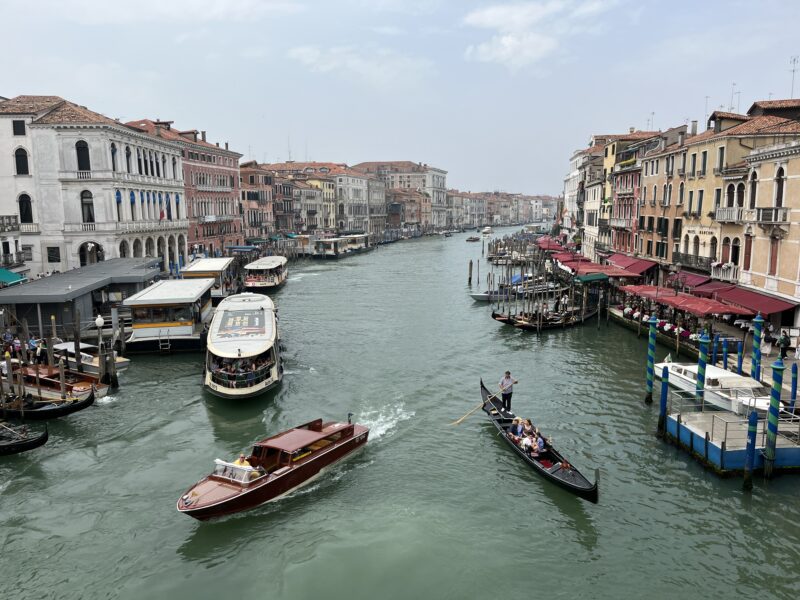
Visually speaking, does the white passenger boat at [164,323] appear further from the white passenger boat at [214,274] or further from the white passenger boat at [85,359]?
the white passenger boat at [214,274]

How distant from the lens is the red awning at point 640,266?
3464 centimetres

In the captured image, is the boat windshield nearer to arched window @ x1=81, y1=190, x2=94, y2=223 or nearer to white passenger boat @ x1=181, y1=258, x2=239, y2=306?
white passenger boat @ x1=181, y1=258, x2=239, y2=306

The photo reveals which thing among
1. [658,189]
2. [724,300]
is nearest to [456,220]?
[658,189]

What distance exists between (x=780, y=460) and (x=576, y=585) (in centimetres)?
617

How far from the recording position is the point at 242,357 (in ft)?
62.9

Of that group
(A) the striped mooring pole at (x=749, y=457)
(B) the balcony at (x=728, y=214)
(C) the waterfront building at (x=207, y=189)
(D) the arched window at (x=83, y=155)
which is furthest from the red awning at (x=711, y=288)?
(C) the waterfront building at (x=207, y=189)

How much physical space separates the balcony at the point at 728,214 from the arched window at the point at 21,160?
3523 cm

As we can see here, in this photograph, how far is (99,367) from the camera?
66.4ft

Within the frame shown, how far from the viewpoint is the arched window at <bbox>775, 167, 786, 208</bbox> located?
74.1 ft

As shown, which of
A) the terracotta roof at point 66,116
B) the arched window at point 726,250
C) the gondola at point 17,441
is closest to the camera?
the gondola at point 17,441

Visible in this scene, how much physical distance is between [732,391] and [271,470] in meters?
12.0

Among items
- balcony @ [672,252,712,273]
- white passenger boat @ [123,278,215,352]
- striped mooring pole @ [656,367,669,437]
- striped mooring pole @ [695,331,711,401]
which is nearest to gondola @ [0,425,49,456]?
white passenger boat @ [123,278,215,352]

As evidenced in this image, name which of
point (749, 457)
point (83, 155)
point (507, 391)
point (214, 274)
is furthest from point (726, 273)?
point (83, 155)

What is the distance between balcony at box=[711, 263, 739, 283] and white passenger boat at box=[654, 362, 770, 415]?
29.1 feet
